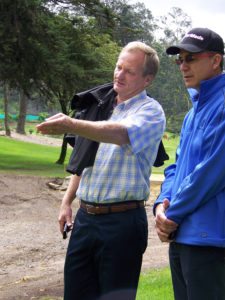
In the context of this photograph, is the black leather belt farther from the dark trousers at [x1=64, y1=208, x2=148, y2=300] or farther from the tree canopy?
the tree canopy

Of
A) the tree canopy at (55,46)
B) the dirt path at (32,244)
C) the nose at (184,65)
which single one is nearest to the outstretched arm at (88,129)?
the nose at (184,65)

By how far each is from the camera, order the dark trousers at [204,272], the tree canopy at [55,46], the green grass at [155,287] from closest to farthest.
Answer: the dark trousers at [204,272], the green grass at [155,287], the tree canopy at [55,46]

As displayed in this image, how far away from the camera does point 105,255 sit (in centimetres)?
339

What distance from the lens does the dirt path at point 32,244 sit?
21.3 feet

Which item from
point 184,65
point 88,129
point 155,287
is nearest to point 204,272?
point 88,129

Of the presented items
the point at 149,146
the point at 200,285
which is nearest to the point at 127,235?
the point at 149,146

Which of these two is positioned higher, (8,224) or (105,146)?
(105,146)

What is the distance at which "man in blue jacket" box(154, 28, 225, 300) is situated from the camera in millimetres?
2721

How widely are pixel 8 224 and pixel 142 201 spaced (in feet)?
27.4

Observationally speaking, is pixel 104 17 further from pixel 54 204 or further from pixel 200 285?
pixel 200 285

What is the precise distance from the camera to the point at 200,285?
8.97ft

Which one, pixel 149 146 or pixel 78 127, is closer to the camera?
pixel 78 127

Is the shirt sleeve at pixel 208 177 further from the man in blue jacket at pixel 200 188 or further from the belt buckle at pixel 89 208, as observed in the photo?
the belt buckle at pixel 89 208

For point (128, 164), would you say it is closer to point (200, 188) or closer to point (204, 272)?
point (200, 188)
